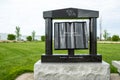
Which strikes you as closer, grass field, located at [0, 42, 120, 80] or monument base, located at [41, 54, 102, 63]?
monument base, located at [41, 54, 102, 63]

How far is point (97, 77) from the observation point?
6938mm

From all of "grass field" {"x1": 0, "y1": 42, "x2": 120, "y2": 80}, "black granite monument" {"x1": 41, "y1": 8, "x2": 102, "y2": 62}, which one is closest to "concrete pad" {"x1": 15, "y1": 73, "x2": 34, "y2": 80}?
"grass field" {"x1": 0, "y1": 42, "x2": 120, "y2": 80}

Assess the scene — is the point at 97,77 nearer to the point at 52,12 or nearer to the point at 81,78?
the point at 81,78

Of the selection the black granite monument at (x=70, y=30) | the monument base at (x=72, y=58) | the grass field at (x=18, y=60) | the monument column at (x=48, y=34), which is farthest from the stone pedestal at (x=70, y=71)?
the grass field at (x=18, y=60)

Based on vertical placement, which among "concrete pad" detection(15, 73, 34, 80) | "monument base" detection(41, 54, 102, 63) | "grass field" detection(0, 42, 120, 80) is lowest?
"concrete pad" detection(15, 73, 34, 80)

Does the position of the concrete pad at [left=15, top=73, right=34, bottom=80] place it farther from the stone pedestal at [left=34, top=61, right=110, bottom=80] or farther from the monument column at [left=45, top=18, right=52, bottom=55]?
the monument column at [left=45, top=18, right=52, bottom=55]

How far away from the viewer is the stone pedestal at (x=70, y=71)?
22.6 feet

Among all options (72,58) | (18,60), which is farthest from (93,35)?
(18,60)

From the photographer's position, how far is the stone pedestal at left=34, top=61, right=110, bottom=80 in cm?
689

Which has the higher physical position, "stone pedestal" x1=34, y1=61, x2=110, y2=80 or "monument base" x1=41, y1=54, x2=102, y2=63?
"monument base" x1=41, y1=54, x2=102, y2=63

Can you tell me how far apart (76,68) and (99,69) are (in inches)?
23.5

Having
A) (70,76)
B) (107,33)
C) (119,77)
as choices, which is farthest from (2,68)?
(107,33)

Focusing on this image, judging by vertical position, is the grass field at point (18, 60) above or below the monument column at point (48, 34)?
below

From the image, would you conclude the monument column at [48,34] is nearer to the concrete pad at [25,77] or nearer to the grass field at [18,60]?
the concrete pad at [25,77]
